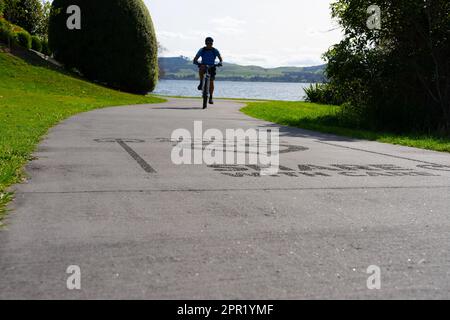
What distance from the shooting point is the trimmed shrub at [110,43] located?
3588 cm

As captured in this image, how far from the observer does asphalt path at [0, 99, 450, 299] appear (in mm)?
3084

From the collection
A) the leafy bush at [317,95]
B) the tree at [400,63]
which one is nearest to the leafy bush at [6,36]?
the leafy bush at [317,95]

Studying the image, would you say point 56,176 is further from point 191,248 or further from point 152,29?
point 152,29

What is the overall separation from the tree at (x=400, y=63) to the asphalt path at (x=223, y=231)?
32.7 feet

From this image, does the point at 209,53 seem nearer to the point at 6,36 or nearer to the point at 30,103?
the point at 30,103

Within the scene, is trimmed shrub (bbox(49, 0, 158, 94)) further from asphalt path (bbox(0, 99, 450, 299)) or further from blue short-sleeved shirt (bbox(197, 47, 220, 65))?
asphalt path (bbox(0, 99, 450, 299))

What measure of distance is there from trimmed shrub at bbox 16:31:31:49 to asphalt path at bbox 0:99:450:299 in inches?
1409

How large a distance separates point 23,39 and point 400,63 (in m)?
31.7

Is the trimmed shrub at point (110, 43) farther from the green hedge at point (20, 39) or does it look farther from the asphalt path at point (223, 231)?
the asphalt path at point (223, 231)

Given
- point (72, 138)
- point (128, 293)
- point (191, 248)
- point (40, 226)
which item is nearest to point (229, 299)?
point (128, 293)

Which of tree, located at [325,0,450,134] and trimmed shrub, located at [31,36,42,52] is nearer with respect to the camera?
tree, located at [325,0,450,134]

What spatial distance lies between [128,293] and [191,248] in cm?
88

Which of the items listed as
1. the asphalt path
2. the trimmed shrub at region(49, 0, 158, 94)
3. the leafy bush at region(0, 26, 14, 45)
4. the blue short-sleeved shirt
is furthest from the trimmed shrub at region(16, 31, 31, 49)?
the asphalt path

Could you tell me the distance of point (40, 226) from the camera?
4.23 m
